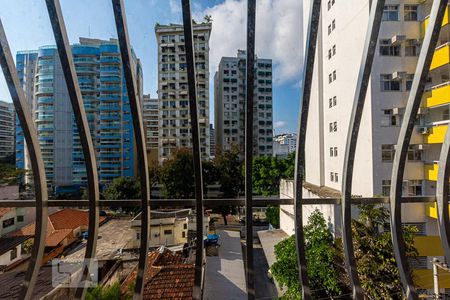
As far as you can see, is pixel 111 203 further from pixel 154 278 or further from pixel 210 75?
pixel 154 278

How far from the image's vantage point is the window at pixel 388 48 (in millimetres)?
5211

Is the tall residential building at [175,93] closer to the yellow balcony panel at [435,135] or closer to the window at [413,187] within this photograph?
the window at [413,187]

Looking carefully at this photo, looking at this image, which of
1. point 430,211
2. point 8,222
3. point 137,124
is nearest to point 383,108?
point 430,211

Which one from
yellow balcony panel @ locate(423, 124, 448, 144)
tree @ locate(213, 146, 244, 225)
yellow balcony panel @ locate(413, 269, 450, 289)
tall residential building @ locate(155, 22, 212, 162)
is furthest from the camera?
yellow balcony panel @ locate(423, 124, 448, 144)

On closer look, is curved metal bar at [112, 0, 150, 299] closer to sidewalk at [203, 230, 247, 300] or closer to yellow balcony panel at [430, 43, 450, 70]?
sidewalk at [203, 230, 247, 300]

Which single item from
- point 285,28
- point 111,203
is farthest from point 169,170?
point 285,28

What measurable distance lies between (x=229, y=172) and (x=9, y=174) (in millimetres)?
1619

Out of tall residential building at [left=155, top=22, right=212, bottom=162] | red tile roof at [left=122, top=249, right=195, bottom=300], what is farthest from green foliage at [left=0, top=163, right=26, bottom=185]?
red tile roof at [left=122, top=249, right=195, bottom=300]

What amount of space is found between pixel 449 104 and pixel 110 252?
6.80 meters

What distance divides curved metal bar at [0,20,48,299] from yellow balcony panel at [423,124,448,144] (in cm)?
578

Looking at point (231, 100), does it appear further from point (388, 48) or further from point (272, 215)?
point (388, 48)

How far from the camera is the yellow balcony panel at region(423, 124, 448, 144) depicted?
15.6ft

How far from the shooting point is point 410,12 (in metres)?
5.35

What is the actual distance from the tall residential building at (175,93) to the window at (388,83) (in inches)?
159
